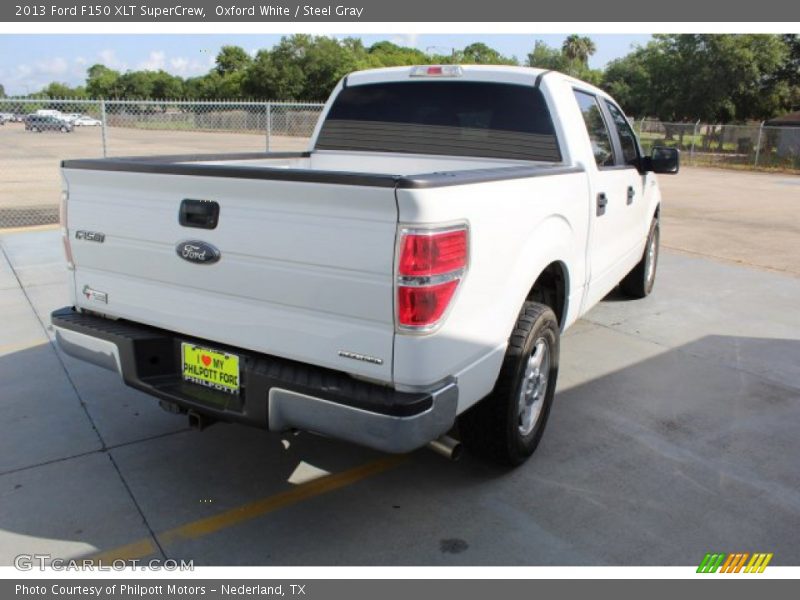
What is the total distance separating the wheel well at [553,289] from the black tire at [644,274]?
3.00m

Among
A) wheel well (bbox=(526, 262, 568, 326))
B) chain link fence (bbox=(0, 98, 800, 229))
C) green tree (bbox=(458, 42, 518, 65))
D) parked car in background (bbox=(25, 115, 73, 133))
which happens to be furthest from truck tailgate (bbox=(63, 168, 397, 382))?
green tree (bbox=(458, 42, 518, 65))

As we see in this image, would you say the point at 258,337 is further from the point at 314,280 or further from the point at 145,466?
the point at 145,466

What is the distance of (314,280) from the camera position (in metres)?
2.67

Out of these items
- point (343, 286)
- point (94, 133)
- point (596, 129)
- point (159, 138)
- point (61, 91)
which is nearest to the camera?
point (343, 286)

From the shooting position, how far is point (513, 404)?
3328 mm

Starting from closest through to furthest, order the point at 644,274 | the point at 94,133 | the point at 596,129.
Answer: the point at 596,129
the point at 644,274
the point at 94,133

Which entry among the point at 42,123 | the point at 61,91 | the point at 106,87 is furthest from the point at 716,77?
the point at 61,91

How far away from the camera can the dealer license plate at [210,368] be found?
2957mm

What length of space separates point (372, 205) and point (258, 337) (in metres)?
0.80

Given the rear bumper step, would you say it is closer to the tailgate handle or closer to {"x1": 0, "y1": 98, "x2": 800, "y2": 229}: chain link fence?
A: the tailgate handle

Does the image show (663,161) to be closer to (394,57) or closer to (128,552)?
(128,552)

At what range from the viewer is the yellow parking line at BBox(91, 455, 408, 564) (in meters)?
2.92

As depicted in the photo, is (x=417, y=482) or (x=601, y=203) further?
(x=601, y=203)
